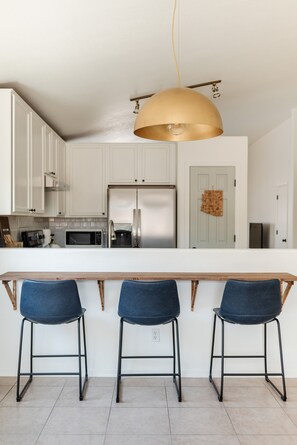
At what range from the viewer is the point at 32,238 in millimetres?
3889

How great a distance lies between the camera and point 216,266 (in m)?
2.71

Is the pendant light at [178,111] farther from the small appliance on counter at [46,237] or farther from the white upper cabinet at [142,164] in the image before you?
the small appliance on counter at [46,237]

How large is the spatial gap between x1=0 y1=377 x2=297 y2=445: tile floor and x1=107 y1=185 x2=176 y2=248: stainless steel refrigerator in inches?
73.5

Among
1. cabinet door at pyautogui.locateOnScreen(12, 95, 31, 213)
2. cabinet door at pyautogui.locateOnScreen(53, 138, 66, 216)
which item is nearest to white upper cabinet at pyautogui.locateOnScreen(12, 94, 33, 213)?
cabinet door at pyautogui.locateOnScreen(12, 95, 31, 213)

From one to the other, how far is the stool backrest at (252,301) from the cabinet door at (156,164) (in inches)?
95.8

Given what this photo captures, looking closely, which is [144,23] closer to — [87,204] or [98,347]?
[98,347]

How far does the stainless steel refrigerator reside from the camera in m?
4.25

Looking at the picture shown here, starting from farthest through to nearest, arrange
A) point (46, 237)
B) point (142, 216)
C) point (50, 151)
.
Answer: point (46, 237)
point (142, 216)
point (50, 151)

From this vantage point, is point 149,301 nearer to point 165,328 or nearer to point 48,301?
point 165,328

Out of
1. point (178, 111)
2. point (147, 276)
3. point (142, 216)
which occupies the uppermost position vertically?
point (178, 111)

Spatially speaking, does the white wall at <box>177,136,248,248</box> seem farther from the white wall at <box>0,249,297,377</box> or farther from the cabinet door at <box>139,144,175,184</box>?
the white wall at <box>0,249,297,377</box>

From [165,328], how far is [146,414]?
0.69 metres

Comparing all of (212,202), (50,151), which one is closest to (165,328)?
(212,202)

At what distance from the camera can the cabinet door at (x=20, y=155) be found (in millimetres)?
2744
